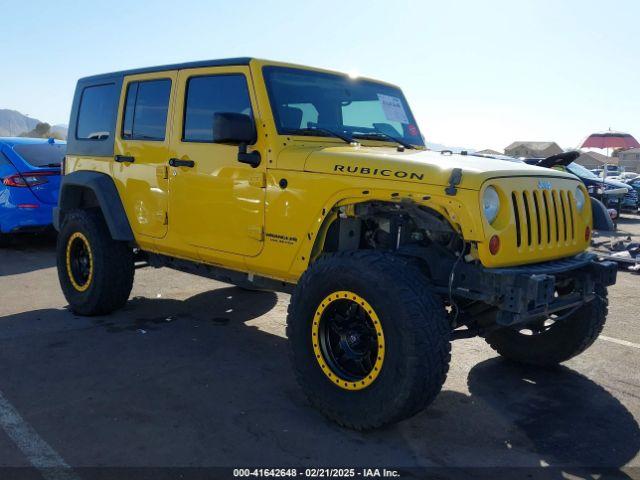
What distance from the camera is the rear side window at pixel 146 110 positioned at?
492cm

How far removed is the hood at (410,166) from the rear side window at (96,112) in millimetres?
2520

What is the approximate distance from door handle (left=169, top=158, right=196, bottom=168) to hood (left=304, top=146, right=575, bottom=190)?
1127 mm

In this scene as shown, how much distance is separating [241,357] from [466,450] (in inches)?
77.4

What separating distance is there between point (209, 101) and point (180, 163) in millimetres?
512

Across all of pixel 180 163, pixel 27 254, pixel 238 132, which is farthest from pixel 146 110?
pixel 27 254

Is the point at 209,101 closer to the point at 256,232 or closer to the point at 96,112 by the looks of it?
the point at 256,232

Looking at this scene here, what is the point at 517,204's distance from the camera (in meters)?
3.41

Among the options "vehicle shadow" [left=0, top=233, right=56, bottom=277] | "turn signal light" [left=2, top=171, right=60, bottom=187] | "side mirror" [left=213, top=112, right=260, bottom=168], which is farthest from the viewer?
"turn signal light" [left=2, top=171, right=60, bottom=187]

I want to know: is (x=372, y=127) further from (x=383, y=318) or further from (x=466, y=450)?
(x=466, y=450)

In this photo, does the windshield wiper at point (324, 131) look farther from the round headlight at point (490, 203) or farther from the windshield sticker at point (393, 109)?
the round headlight at point (490, 203)

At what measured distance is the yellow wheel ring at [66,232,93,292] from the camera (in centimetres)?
552

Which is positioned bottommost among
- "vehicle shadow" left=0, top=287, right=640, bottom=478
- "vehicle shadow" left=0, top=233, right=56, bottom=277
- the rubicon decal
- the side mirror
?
"vehicle shadow" left=0, top=233, right=56, bottom=277

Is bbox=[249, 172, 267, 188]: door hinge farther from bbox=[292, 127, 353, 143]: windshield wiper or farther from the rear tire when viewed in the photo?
the rear tire

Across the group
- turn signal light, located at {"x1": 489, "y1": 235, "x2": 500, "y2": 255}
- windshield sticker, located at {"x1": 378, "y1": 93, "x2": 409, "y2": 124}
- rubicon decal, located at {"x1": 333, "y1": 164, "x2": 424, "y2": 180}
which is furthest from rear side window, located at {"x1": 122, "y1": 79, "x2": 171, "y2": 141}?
turn signal light, located at {"x1": 489, "y1": 235, "x2": 500, "y2": 255}
